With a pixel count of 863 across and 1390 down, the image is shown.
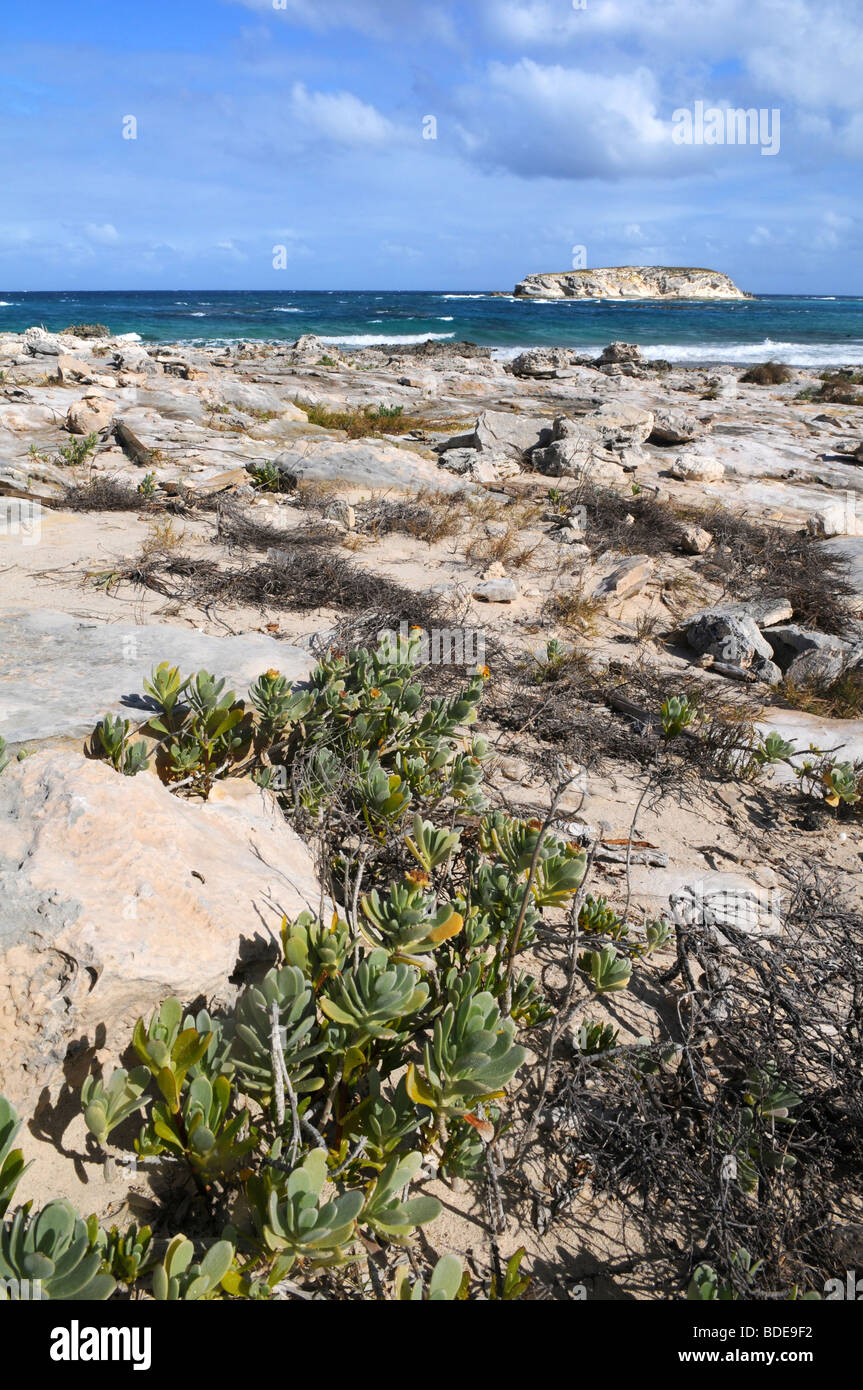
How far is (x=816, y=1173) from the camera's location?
1881 millimetres

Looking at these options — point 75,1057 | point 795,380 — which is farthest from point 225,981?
point 795,380

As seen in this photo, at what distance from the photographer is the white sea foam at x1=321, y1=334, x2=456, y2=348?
35375 millimetres

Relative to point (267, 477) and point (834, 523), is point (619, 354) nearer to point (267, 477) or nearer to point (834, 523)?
point (834, 523)

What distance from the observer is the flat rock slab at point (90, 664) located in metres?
2.67

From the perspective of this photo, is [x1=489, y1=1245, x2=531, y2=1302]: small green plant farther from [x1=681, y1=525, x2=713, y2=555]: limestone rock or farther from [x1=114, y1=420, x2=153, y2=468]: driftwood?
[x1=114, y1=420, x2=153, y2=468]: driftwood

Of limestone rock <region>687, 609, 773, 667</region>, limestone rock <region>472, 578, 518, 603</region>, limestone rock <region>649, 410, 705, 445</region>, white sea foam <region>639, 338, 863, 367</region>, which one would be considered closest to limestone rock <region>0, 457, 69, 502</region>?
limestone rock <region>472, 578, 518, 603</region>

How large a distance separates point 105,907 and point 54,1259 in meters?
0.76

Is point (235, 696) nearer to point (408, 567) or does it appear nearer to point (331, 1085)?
point (331, 1085)

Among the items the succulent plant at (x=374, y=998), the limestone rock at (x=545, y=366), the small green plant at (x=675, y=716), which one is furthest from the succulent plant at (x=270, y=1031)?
the limestone rock at (x=545, y=366)

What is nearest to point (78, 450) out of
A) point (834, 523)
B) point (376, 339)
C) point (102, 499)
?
point (102, 499)

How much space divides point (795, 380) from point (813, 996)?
1132 inches

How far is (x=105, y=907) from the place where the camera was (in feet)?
6.07

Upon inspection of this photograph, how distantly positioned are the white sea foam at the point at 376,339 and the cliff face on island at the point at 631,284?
157 feet

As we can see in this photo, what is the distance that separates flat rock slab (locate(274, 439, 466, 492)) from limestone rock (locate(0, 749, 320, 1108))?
21.3 ft
